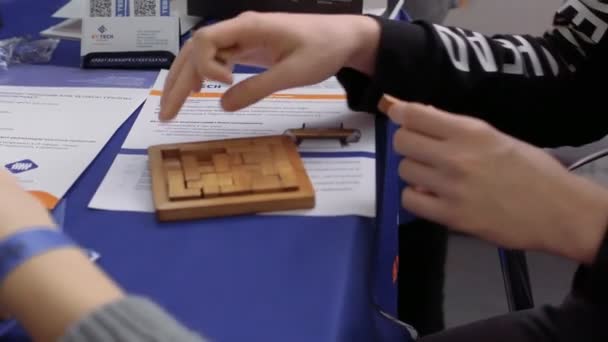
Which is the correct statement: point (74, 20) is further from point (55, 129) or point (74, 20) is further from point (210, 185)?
point (210, 185)

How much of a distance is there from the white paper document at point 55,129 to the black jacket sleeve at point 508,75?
261mm

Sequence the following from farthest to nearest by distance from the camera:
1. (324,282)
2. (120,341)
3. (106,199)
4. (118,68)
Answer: (118,68) < (106,199) < (324,282) < (120,341)

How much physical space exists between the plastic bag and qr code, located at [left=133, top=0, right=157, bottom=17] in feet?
0.46

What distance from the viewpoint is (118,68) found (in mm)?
867

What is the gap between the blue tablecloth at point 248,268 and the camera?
439mm

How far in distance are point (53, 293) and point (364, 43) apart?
42cm

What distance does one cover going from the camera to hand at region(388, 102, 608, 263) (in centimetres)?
52

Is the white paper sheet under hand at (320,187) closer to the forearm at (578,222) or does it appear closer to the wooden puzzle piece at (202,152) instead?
the wooden puzzle piece at (202,152)

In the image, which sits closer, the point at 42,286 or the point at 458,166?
the point at 42,286

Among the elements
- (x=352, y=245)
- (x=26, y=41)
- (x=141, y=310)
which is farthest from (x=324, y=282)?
(x=26, y=41)

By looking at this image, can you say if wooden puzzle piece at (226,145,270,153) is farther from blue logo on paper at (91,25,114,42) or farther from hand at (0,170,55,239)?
blue logo on paper at (91,25,114,42)

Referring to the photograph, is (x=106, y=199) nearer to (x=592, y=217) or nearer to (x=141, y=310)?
(x=141, y=310)

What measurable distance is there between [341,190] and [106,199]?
0.20 metres

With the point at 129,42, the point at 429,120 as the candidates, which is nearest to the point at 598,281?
the point at 429,120
